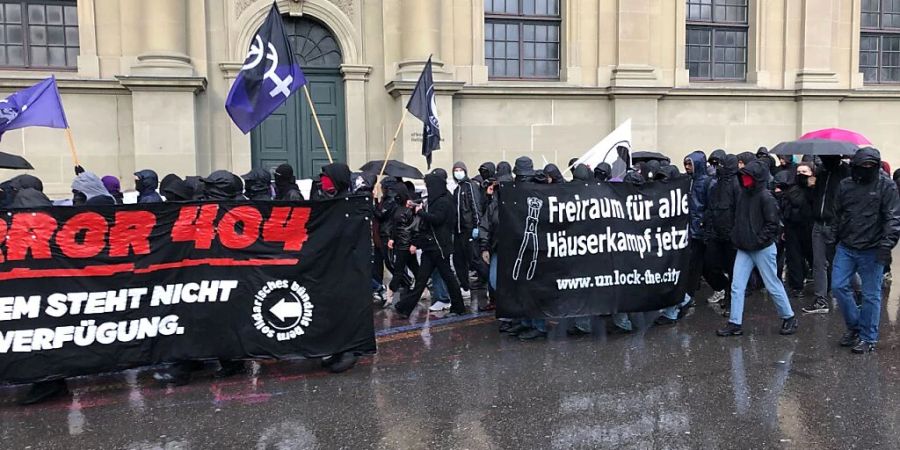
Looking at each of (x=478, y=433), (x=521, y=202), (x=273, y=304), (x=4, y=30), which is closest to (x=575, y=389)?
(x=478, y=433)

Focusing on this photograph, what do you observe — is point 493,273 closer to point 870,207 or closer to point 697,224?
point 697,224

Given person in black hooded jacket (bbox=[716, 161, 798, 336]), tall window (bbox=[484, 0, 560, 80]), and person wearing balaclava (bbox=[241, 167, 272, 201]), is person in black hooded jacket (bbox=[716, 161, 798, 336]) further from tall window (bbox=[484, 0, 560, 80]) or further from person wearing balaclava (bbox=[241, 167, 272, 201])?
tall window (bbox=[484, 0, 560, 80])

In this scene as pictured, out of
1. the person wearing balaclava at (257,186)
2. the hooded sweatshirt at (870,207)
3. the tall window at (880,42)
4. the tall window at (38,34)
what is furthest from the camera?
the tall window at (880,42)

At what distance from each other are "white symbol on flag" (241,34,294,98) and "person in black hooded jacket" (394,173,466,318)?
195 cm

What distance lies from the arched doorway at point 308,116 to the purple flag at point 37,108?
4822 mm

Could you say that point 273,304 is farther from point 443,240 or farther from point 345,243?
point 443,240

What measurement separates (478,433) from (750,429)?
1794mm

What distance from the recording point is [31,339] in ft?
17.1

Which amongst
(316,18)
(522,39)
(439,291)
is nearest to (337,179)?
(439,291)

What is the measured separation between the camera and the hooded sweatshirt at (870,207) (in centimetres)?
611

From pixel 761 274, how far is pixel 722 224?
3.50 feet

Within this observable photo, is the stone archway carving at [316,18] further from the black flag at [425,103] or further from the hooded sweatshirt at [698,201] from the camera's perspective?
the hooded sweatshirt at [698,201]

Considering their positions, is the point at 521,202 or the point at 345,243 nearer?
the point at 345,243

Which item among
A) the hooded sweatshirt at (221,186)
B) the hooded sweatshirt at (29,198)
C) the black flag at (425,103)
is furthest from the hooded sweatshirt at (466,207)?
the hooded sweatshirt at (29,198)
